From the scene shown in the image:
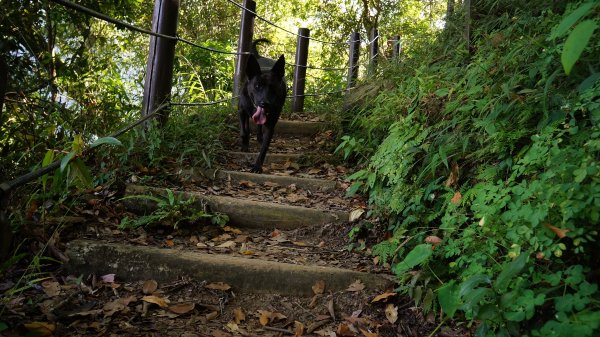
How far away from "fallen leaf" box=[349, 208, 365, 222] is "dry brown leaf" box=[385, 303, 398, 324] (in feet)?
A: 2.98

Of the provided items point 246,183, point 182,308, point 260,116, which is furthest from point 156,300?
point 260,116

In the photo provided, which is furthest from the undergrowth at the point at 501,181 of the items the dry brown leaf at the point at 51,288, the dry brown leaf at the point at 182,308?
the dry brown leaf at the point at 51,288

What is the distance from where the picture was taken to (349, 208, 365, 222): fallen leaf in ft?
10.2

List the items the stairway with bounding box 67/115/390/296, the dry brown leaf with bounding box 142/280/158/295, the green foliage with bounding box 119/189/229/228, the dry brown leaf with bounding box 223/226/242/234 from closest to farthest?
the dry brown leaf with bounding box 142/280/158/295
the stairway with bounding box 67/115/390/296
the green foliage with bounding box 119/189/229/228
the dry brown leaf with bounding box 223/226/242/234

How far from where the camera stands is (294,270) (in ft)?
7.99

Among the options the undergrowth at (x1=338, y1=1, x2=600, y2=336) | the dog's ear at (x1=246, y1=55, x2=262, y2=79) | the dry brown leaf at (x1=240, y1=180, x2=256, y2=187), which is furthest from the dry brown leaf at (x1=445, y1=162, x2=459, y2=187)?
the dog's ear at (x1=246, y1=55, x2=262, y2=79)

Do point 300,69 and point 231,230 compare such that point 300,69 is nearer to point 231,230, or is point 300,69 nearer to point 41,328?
point 231,230

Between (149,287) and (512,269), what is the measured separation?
1668mm

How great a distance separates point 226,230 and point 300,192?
38.2 inches

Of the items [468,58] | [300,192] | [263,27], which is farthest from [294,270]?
[263,27]

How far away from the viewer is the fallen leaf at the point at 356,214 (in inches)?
123

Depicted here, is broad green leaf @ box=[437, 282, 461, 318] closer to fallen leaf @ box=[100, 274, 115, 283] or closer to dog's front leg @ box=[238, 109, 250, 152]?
fallen leaf @ box=[100, 274, 115, 283]

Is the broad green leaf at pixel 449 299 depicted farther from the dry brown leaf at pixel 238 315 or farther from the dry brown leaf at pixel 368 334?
the dry brown leaf at pixel 238 315

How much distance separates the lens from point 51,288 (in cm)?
208
